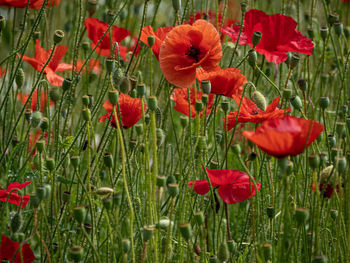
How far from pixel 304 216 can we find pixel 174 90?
0.66m

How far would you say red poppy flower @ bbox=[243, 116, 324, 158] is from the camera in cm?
90

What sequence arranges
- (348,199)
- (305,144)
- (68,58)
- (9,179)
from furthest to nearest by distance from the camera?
(68,58) < (9,179) < (348,199) < (305,144)

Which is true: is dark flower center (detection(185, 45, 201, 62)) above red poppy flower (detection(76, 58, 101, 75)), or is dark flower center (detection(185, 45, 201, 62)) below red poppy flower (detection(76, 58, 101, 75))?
above

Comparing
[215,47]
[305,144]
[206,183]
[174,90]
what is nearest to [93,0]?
[174,90]

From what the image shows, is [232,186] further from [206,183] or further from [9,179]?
[9,179]

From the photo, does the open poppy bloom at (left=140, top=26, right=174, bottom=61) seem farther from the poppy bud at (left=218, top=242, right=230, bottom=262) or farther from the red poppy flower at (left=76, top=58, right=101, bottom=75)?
the poppy bud at (left=218, top=242, right=230, bottom=262)

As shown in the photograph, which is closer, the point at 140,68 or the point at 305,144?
the point at 305,144

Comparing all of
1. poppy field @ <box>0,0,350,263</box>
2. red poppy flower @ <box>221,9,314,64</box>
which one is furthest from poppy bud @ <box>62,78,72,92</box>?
red poppy flower @ <box>221,9,314,64</box>

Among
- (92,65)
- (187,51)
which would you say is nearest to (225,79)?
(187,51)

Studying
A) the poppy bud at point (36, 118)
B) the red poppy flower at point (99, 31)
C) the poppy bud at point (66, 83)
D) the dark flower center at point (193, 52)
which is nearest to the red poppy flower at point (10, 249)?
the poppy bud at point (36, 118)

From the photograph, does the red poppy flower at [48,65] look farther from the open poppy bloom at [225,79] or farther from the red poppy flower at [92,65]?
the open poppy bloom at [225,79]

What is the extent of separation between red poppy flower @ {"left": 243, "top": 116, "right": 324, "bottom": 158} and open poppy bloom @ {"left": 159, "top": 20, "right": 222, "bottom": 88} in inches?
13.7

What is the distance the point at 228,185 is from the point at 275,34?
455 millimetres

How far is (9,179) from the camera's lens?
1.40 metres
